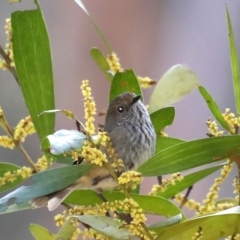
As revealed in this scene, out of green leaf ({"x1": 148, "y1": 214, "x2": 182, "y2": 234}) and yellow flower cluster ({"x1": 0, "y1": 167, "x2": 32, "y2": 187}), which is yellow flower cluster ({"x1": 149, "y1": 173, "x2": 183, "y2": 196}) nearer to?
green leaf ({"x1": 148, "y1": 214, "x2": 182, "y2": 234})

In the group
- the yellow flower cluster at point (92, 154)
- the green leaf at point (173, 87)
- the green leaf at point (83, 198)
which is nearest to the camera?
the yellow flower cluster at point (92, 154)

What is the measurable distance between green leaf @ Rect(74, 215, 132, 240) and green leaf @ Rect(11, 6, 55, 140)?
22 centimetres

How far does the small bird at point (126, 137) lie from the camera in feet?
3.15

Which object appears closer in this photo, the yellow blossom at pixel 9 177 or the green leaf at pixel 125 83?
the yellow blossom at pixel 9 177

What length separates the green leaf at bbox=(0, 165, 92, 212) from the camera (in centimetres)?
67

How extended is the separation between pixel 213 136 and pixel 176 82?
0.26 m

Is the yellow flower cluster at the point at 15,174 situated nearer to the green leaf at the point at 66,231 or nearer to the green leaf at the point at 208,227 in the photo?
the green leaf at the point at 66,231

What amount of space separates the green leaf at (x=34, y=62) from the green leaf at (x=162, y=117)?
0.65 ft

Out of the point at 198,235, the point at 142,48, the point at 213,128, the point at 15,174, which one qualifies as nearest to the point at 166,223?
the point at 198,235

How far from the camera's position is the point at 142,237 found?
667 millimetres

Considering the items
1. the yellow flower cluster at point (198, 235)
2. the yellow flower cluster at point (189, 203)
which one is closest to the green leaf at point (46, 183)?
the yellow flower cluster at point (198, 235)

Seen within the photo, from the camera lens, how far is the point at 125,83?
94 cm

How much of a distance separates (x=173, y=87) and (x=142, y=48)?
54.6 inches

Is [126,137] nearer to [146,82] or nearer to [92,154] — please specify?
[146,82]
